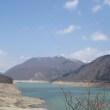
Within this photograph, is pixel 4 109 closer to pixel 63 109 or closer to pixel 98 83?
pixel 63 109

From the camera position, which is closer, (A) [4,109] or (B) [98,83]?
(A) [4,109]

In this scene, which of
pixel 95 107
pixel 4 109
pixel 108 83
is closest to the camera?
pixel 95 107

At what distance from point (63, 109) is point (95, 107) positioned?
41.6 metres

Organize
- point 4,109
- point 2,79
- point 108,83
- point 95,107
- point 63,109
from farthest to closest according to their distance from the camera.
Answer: point 108,83, point 2,79, point 63,109, point 4,109, point 95,107

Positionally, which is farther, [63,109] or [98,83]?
[98,83]

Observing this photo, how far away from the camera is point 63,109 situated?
51719 millimetres

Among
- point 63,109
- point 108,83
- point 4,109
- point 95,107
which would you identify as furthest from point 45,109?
point 108,83

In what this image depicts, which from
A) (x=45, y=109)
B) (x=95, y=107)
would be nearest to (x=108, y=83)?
(x=45, y=109)

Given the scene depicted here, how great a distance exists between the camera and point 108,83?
18062cm

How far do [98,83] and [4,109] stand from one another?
151 meters

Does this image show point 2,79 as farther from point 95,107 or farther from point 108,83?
point 95,107

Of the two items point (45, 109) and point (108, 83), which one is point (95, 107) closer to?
point (45, 109)

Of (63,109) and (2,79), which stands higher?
(2,79)

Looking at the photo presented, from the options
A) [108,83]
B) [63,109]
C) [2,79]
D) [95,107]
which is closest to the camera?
[95,107]
